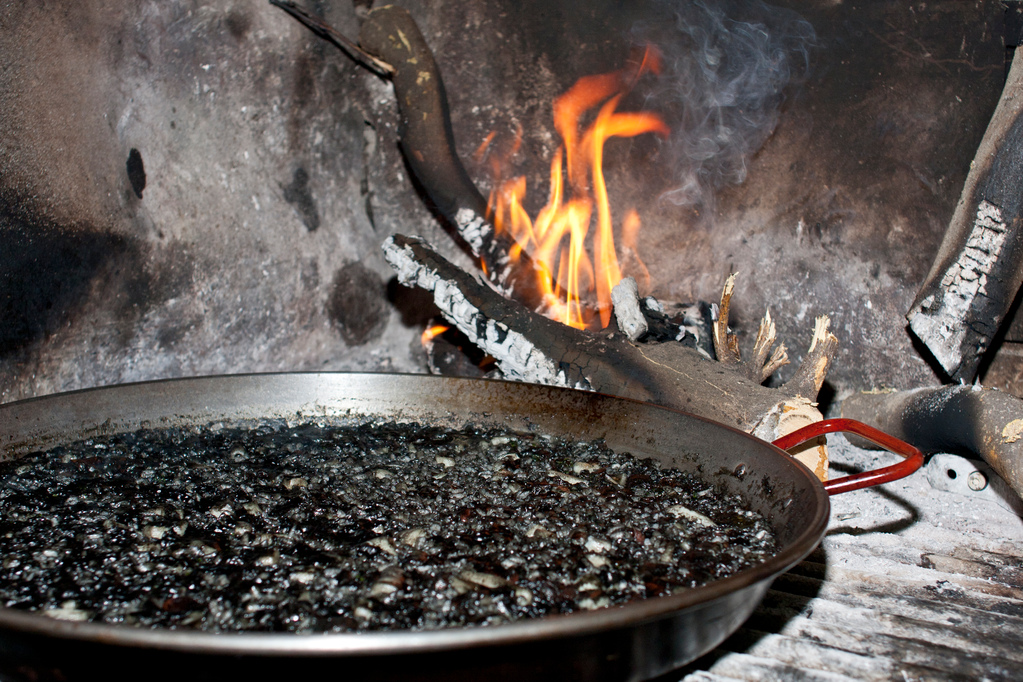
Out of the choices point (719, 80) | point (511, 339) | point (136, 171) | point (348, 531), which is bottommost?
point (348, 531)

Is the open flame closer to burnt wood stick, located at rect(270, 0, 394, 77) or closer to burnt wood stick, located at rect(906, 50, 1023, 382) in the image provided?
burnt wood stick, located at rect(270, 0, 394, 77)

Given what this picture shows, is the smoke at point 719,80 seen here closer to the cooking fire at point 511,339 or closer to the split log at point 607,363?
the cooking fire at point 511,339

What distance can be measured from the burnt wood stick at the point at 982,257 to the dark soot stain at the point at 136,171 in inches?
156

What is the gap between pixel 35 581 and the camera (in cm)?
154

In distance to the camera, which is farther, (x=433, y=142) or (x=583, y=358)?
(x=433, y=142)

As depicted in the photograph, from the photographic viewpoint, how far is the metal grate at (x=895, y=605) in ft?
5.13

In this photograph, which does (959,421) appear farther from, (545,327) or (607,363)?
(545,327)

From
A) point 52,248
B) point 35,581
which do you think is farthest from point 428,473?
point 52,248

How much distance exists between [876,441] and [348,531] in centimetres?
145

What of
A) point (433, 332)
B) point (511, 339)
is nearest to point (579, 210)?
point (433, 332)

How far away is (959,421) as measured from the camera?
277 centimetres

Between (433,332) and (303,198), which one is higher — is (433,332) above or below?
below

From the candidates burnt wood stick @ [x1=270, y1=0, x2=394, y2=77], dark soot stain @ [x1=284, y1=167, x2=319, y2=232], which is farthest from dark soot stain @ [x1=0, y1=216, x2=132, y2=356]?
burnt wood stick @ [x1=270, y1=0, x2=394, y2=77]

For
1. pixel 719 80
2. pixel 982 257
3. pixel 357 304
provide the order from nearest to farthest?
pixel 982 257 < pixel 719 80 < pixel 357 304
